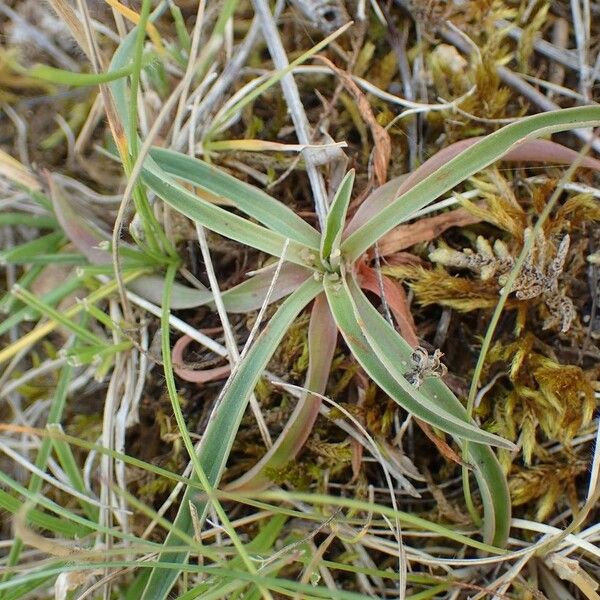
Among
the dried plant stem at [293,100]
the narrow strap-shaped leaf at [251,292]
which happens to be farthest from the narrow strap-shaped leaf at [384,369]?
the dried plant stem at [293,100]

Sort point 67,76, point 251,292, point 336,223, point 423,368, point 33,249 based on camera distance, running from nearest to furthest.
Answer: point 67,76 → point 423,368 → point 336,223 → point 251,292 → point 33,249

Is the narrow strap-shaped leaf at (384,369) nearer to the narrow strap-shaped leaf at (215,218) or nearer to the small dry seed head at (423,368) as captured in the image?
the small dry seed head at (423,368)

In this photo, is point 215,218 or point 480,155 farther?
point 215,218

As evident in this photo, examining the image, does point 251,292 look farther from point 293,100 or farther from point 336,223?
point 293,100

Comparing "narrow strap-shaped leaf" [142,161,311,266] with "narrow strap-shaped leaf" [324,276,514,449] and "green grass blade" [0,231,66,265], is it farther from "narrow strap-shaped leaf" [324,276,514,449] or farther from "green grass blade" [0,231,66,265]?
"green grass blade" [0,231,66,265]

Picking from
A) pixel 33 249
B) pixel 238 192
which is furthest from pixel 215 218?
pixel 33 249

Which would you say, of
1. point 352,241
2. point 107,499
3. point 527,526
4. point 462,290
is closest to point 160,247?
point 352,241

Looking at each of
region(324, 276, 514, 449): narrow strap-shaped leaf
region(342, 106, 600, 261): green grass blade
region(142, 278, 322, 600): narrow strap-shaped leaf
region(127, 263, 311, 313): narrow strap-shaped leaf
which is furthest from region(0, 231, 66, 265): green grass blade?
region(342, 106, 600, 261): green grass blade
